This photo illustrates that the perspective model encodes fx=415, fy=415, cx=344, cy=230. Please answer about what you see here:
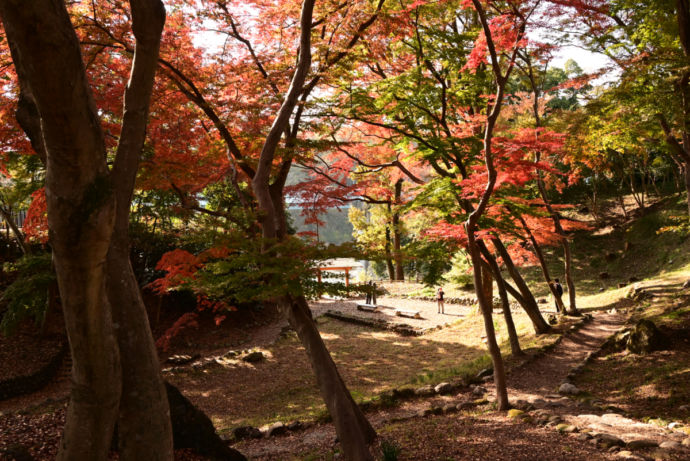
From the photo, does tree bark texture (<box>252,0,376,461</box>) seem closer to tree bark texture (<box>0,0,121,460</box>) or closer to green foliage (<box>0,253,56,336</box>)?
tree bark texture (<box>0,0,121,460</box>)

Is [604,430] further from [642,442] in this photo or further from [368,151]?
[368,151]

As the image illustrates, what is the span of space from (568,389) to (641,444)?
2748 mm

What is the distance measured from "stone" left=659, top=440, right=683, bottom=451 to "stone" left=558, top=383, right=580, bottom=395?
2.62 meters

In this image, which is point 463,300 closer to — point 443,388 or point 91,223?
point 443,388

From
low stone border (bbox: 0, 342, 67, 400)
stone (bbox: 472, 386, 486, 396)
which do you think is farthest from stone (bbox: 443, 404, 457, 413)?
low stone border (bbox: 0, 342, 67, 400)

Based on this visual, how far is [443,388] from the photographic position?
→ 307 inches

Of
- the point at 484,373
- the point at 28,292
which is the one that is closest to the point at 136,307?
the point at 484,373

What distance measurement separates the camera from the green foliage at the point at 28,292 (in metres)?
10.1

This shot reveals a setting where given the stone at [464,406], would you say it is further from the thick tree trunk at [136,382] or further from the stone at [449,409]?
the thick tree trunk at [136,382]

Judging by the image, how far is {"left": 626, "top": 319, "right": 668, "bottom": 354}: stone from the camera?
7.60 metres

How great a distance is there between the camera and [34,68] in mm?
2104

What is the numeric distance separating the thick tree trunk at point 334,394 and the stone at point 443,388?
113 inches

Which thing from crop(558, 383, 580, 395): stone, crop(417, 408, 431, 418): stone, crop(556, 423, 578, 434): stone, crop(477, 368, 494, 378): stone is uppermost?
crop(556, 423, 578, 434): stone

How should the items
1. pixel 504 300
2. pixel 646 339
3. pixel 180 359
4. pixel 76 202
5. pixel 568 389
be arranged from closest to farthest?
pixel 76 202 → pixel 568 389 → pixel 646 339 → pixel 504 300 → pixel 180 359
